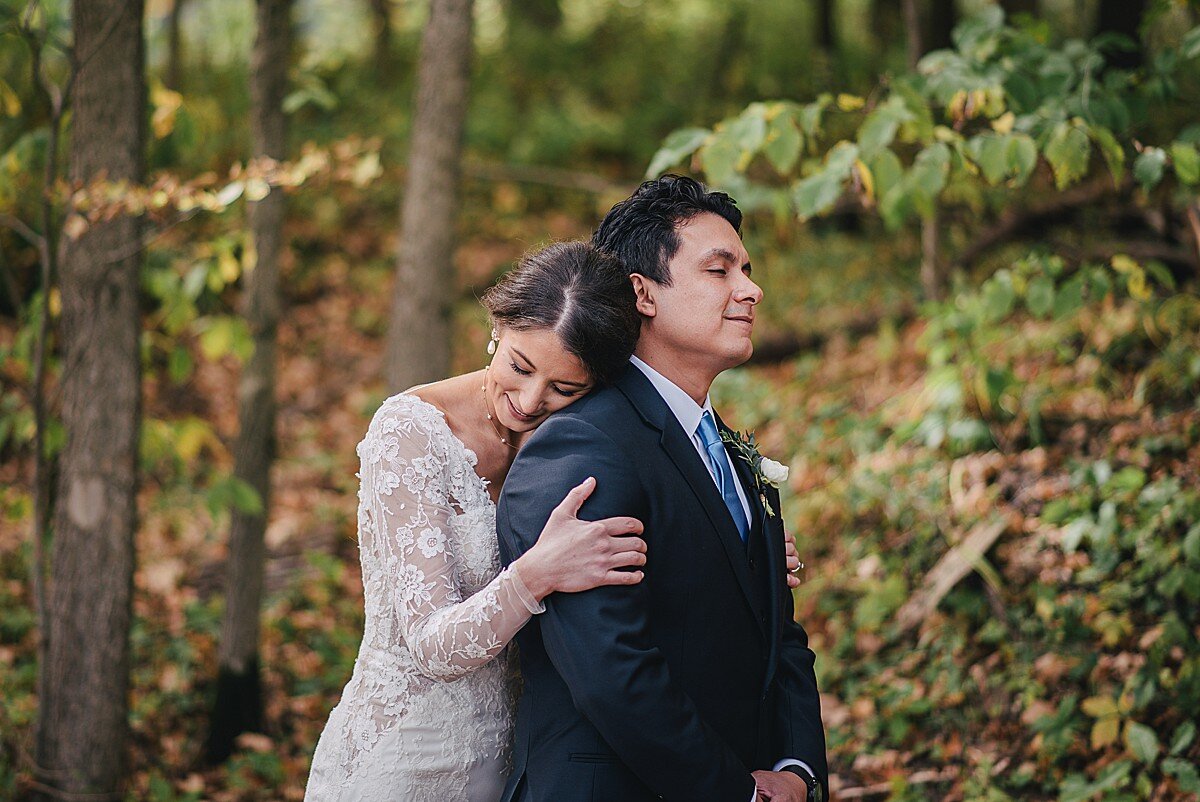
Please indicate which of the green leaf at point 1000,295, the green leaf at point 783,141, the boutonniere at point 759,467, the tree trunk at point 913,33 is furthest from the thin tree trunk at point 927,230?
the boutonniere at point 759,467

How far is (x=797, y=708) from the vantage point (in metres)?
2.57

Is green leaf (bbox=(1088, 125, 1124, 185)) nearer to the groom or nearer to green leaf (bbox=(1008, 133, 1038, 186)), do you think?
green leaf (bbox=(1008, 133, 1038, 186))

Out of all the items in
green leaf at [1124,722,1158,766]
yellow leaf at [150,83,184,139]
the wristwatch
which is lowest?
green leaf at [1124,722,1158,766]

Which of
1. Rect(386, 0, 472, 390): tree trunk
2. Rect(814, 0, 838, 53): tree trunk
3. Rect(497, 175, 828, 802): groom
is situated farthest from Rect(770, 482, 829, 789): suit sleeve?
Rect(814, 0, 838, 53): tree trunk

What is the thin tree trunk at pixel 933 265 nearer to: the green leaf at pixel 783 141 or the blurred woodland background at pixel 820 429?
the blurred woodland background at pixel 820 429

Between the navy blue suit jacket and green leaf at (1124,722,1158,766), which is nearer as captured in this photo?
the navy blue suit jacket

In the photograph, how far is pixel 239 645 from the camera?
5.09 metres

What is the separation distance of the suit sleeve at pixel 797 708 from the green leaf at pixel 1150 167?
1.81 metres

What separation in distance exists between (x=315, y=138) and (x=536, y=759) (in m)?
9.76

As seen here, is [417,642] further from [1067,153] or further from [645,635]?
[1067,153]

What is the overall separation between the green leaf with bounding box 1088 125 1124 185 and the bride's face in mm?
1971

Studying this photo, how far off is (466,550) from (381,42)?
11728mm

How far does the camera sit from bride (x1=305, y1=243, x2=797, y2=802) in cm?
218

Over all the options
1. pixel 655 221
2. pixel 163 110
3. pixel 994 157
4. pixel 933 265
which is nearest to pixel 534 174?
pixel 933 265
